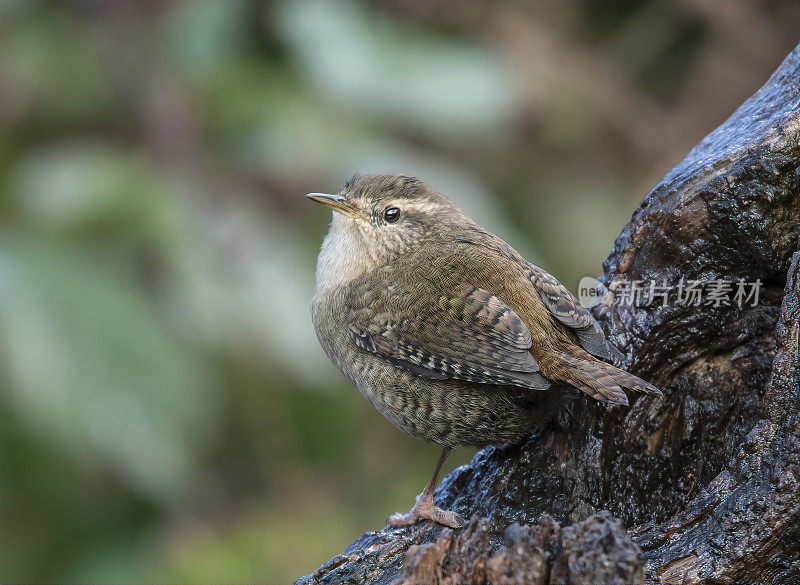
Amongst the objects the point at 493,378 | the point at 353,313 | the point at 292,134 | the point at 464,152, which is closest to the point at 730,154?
the point at 493,378

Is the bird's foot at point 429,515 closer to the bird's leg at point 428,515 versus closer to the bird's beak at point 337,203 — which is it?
the bird's leg at point 428,515

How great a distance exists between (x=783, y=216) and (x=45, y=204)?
3.98m

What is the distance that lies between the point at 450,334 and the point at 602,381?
53cm

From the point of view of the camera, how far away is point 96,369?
4945 mm

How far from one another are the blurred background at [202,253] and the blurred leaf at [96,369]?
1cm

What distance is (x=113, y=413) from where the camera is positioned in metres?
4.89

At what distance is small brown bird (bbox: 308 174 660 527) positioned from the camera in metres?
2.98

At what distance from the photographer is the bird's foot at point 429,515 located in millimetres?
3139

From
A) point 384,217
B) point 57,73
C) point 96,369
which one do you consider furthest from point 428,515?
point 57,73

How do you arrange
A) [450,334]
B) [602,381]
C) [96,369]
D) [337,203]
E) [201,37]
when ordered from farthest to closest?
[201,37], [96,369], [337,203], [450,334], [602,381]

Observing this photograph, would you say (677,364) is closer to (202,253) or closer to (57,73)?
(202,253)

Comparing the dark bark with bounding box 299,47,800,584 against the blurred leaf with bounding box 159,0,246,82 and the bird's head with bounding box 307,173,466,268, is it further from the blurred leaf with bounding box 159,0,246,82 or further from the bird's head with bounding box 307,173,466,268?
the blurred leaf with bounding box 159,0,246,82

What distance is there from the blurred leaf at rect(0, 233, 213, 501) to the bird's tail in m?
2.69

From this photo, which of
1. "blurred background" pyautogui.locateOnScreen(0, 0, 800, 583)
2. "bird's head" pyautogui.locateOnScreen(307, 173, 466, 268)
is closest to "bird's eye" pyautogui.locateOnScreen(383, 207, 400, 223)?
"bird's head" pyautogui.locateOnScreen(307, 173, 466, 268)
